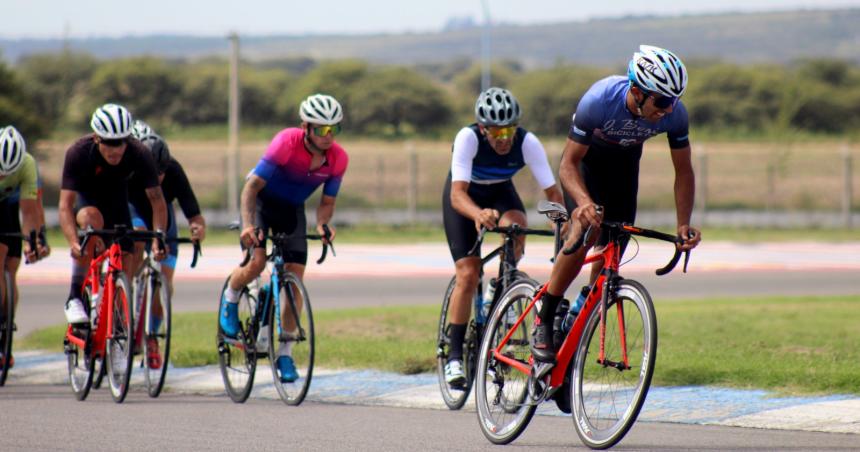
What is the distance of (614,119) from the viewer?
757cm

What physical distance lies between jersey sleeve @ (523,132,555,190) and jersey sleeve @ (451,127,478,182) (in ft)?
1.27

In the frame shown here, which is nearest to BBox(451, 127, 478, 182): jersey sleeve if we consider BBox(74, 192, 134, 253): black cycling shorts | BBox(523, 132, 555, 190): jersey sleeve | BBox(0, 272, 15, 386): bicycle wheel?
BBox(523, 132, 555, 190): jersey sleeve

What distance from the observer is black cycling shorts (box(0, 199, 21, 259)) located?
11.6 m

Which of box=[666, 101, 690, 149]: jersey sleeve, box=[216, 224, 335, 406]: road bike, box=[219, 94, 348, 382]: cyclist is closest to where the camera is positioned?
box=[666, 101, 690, 149]: jersey sleeve

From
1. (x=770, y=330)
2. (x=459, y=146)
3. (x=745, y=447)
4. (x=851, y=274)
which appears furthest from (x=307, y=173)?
(x=851, y=274)

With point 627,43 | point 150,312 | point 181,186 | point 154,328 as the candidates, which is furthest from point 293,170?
point 627,43

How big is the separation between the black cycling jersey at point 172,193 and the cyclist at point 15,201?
0.79m

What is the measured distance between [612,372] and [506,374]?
0.89 meters

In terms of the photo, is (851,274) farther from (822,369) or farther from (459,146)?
(459,146)

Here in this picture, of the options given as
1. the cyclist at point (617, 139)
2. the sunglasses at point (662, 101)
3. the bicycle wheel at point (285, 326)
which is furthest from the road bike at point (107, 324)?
the sunglasses at point (662, 101)

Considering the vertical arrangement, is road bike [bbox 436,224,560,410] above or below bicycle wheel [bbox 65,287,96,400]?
above

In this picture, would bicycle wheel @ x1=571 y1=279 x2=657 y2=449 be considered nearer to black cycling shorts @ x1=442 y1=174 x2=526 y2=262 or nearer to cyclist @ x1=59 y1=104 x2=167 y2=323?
black cycling shorts @ x1=442 y1=174 x2=526 y2=262

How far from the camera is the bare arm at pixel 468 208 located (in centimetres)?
881

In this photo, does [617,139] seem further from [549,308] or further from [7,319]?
[7,319]
